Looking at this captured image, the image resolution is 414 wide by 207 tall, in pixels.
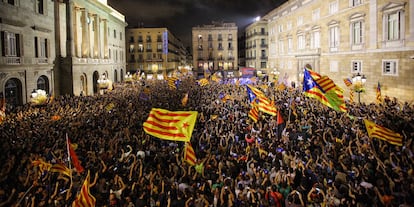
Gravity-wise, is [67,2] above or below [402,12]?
above

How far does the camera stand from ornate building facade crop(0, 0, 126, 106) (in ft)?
91.1

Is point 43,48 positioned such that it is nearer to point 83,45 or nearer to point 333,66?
point 83,45

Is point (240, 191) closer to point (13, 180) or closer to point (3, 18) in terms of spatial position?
point (13, 180)

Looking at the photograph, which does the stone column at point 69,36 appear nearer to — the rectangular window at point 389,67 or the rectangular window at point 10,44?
the rectangular window at point 10,44

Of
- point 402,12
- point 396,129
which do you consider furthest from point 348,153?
point 402,12

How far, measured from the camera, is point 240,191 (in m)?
9.08

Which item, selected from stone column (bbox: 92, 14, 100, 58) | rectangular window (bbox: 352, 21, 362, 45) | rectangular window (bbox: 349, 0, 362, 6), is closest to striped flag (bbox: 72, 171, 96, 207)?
rectangular window (bbox: 352, 21, 362, 45)

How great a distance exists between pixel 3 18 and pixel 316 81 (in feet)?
77.5

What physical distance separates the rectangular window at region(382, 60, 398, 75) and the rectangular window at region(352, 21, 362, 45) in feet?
13.4

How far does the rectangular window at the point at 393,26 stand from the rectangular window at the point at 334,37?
26.1 ft

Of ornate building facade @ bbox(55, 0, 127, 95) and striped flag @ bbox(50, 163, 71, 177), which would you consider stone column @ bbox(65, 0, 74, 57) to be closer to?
ornate building facade @ bbox(55, 0, 127, 95)

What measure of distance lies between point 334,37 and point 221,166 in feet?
92.4

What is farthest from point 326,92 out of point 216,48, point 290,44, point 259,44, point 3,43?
point 216,48

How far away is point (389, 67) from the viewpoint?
2628cm
